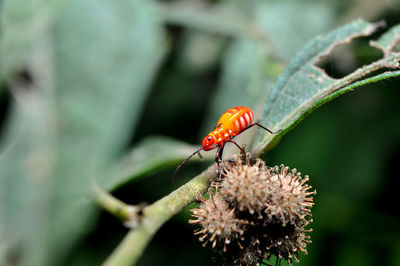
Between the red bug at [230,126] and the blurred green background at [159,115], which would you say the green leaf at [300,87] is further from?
the blurred green background at [159,115]

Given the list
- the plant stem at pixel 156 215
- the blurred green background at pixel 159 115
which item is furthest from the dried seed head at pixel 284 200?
the blurred green background at pixel 159 115

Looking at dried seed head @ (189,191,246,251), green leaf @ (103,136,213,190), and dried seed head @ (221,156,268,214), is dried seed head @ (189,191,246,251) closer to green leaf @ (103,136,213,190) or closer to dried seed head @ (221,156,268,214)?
dried seed head @ (221,156,268,214)

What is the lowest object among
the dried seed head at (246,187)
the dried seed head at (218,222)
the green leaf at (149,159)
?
the green leaf at (149,159)

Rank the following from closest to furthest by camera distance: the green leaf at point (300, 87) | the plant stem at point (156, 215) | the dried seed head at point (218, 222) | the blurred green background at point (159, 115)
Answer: the dried seed head at point (218, 222)
the plant stem at point (156, 215)
the green leaf at point (300, 87)
the blurred green background at point (159, 115)

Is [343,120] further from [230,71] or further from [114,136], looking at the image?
[114,136]

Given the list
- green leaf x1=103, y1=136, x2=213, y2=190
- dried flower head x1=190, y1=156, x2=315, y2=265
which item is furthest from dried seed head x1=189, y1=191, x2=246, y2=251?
green leaf x1=103, y1=136, x2=213, y2=190

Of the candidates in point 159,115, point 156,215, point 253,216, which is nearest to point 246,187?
point 253,216

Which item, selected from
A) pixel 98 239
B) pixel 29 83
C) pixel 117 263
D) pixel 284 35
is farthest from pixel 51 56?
pixel 284 35
